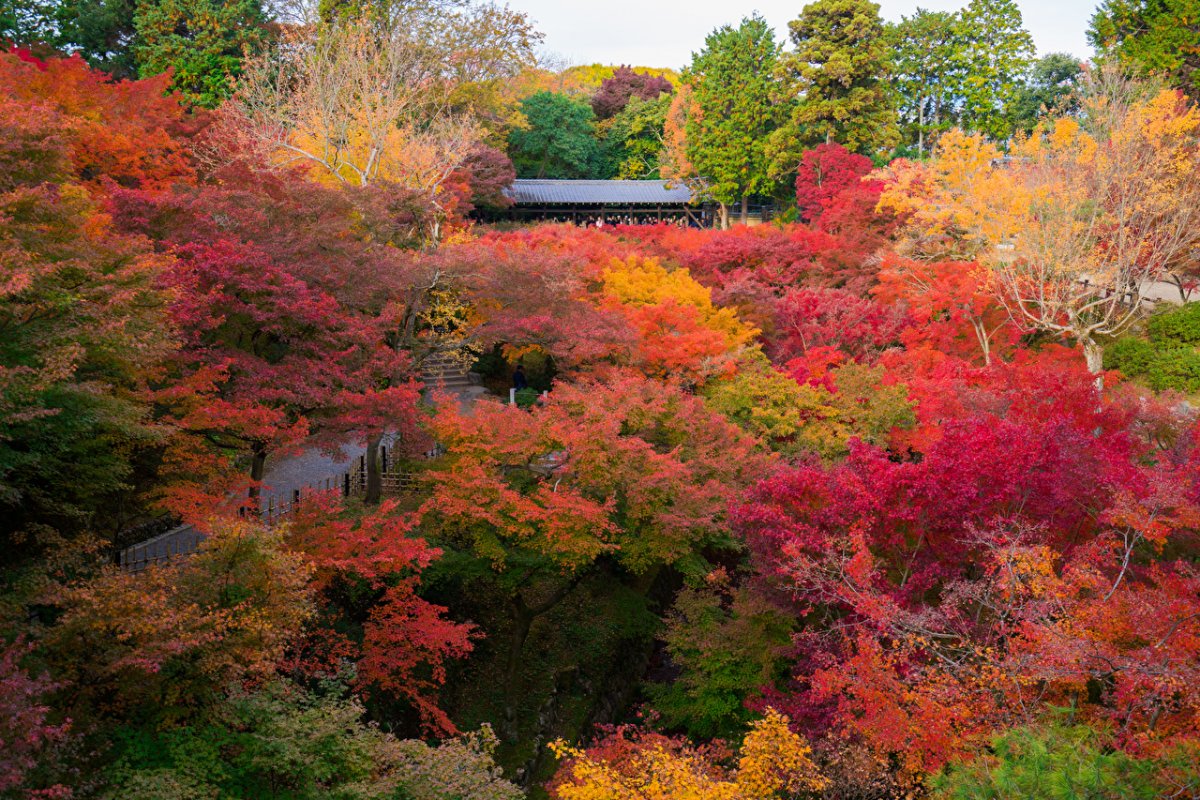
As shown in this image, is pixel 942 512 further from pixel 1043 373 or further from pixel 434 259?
pixel 434 259

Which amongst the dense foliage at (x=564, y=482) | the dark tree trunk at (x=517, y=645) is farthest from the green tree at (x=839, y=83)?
the dark tree trunk at (x=517, y=645)

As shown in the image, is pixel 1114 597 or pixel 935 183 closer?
pixel 1114 597

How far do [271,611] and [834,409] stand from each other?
1470 centimetres

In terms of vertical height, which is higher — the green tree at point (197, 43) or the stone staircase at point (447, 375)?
the green tree at point (197, 43)

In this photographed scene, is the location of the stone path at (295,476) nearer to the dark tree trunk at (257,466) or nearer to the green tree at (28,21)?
the dark tree trunk at (257,466)

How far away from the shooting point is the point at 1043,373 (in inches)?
675

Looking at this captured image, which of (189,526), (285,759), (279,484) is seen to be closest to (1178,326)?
(279,484)

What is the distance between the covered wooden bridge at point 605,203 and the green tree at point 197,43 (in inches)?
562

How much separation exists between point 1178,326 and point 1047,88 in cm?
2856

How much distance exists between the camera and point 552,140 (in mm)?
44531

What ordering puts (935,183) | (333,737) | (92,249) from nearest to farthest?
(333,737) < (92,249) < (935,183)

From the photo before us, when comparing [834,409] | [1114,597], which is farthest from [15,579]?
[834,409]

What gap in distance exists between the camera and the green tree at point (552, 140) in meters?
43.9

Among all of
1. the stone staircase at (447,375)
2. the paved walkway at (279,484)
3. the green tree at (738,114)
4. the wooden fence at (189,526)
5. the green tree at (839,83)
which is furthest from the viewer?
the green tree at (738,114)
